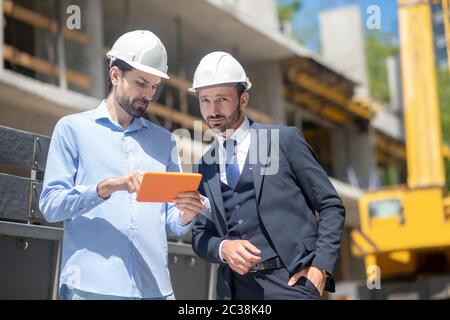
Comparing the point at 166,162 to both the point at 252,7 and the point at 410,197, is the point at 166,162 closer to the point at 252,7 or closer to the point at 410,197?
the point at 410,197

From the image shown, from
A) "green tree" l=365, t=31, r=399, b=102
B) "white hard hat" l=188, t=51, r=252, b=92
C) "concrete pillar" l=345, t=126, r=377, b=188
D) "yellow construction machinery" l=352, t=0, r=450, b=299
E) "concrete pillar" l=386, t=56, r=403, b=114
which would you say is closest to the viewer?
"white hard hat" l=188, t=51, r=252, b=92

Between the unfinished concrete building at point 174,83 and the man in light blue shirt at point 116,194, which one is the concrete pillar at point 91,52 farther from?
the man in light blue shirt at point 116,194

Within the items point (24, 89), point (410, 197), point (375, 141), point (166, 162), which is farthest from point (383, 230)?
point (375, 141)

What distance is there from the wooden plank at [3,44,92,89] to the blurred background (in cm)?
3

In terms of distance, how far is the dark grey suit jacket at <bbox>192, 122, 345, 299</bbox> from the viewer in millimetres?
3352

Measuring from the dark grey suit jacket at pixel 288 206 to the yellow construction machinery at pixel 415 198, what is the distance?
11.0m

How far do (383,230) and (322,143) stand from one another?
52.8 ft

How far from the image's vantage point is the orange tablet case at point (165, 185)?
3.11m

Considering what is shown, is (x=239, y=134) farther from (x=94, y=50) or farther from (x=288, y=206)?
(x=94, y=50)

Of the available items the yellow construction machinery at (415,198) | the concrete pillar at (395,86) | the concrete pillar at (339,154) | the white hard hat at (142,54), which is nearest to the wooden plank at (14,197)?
the white hard hat at (142,54)

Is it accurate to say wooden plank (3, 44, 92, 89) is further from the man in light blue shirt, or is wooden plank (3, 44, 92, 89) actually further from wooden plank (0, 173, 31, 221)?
the man in light blue shirt

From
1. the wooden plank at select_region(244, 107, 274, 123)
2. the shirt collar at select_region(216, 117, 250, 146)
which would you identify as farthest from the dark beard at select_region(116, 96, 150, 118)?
the wooden plank at select_region(244, 107, 274, 123)

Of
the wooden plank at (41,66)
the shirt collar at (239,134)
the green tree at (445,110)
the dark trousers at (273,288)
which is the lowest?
the dark trousers at (273,288)
